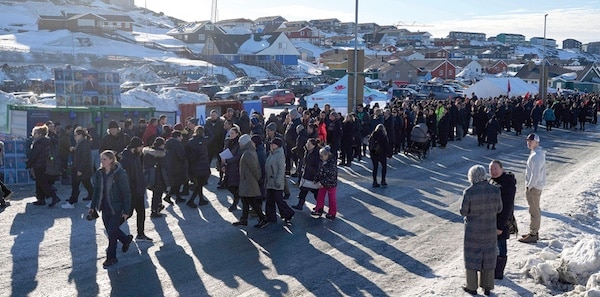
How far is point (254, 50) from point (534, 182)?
3016 inches

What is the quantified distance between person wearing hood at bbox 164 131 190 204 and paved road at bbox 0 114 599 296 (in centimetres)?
55

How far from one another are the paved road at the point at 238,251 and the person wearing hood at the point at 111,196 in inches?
18.8

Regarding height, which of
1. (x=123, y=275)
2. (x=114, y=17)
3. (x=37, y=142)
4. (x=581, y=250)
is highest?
(x=114, y=17)

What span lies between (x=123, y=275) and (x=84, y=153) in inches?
168

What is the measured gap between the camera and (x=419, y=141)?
18.6 metres

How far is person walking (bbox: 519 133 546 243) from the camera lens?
9539 millimetres

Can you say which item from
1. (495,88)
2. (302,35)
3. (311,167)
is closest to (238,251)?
(311,167)

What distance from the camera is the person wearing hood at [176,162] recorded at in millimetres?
11414

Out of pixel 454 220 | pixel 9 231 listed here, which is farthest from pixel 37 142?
pixel 454 220

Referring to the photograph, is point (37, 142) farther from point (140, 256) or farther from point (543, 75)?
point (543, 75)

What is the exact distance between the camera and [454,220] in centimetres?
1127

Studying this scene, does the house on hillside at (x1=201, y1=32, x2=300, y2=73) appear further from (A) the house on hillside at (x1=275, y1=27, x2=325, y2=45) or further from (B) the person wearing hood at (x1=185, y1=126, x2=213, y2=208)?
(B) the person wearing hood at (x1=185, y1=126, x2=213, y2=208)

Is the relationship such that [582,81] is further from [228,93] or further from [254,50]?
[228,93]

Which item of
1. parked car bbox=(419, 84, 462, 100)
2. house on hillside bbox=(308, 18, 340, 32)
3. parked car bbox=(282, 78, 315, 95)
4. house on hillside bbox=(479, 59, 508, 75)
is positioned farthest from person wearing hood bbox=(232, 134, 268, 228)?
house on hillside bbox=(308, 18, 340, 32)
